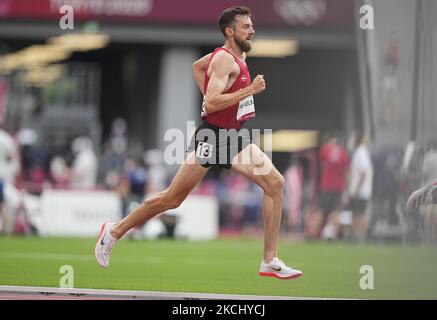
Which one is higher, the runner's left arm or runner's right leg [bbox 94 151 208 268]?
the runner's left arm

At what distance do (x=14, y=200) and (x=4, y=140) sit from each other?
201cm

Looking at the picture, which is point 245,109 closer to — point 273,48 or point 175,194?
point 175,194

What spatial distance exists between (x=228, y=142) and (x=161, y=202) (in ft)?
2.94

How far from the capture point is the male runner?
389 inches

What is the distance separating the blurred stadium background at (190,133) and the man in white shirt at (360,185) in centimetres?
21

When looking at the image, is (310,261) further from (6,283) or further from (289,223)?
(289,223)

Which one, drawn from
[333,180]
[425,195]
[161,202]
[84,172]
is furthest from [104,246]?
[84,172]

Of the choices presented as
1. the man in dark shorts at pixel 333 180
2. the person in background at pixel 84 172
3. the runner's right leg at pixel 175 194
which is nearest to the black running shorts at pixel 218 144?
the runner's right leg at pixel 175 194

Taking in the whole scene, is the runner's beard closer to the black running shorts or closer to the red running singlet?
the red running singlet

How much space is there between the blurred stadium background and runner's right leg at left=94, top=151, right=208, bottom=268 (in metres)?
0.59

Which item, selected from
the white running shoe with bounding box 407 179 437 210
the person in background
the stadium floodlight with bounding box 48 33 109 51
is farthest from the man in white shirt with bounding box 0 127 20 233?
the white running shoe with bounding box 407 179 437 210

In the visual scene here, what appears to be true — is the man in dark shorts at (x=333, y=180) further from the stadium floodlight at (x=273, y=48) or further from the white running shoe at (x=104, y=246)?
the white running shoe at (x=104, y=246)

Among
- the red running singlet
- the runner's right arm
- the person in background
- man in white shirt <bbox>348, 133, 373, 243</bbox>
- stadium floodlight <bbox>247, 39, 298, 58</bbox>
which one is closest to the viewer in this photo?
the runner's right arm

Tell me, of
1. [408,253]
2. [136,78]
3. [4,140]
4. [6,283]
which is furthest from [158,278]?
[136,78]
